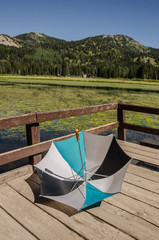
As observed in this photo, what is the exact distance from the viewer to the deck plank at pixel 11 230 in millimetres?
2609

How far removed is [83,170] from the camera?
3.14 m

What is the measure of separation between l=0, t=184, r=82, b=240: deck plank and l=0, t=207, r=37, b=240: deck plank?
6cm

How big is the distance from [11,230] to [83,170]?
1202 mm

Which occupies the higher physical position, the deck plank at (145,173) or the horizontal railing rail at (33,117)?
the horizontal railing rail at (33,117)

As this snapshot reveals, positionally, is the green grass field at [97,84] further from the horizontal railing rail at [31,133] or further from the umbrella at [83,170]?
the umbrella at [83,170]

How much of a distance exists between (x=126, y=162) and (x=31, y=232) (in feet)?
5.25

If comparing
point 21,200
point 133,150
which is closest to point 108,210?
point 21,200

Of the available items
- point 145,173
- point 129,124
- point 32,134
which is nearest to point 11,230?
point 32,134

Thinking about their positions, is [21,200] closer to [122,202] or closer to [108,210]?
[108,210]

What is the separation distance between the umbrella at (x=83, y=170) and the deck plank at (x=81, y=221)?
0.88 feet

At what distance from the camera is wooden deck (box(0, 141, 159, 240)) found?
268 centimetres

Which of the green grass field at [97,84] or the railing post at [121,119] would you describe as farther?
the green grass field at [97,84]

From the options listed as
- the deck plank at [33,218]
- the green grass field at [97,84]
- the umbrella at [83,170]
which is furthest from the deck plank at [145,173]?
the green grass field at [97,84]

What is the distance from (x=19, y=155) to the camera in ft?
13.1
